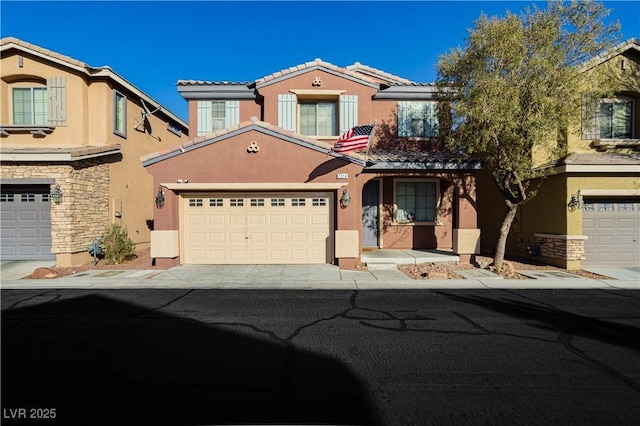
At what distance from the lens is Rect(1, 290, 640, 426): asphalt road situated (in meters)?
3.25

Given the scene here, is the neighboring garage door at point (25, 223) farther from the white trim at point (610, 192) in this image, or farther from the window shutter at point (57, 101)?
the white trim at point (610, 192)

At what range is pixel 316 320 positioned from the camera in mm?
6023

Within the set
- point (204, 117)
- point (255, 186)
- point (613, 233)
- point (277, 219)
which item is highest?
point (204, 117)

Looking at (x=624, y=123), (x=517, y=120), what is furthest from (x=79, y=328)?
(x=624, y=123)

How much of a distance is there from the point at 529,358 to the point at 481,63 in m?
8.27

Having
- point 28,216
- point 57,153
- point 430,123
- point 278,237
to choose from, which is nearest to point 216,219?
point 278,237

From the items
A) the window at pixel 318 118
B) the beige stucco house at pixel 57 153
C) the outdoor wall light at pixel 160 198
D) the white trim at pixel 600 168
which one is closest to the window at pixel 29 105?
the beige stucco house at pixel 57 153

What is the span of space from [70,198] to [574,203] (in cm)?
1719

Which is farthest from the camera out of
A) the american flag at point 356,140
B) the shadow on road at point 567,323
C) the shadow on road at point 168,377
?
the american flag at point 356,140

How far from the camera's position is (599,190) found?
36.4 ft

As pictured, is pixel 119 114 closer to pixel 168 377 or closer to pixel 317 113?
pixel 317 113

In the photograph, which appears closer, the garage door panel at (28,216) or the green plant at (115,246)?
the green plant at (115,246)

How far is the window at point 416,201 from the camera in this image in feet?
46.4

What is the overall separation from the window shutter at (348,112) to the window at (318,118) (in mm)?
497
